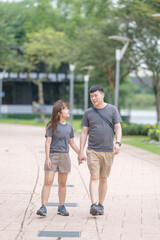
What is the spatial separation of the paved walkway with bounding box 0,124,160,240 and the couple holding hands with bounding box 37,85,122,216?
329mm

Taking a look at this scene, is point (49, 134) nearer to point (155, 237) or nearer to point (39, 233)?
point (39, 233)

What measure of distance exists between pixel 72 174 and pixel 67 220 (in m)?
5.18

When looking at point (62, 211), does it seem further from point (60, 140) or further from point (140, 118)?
point (140, 118)

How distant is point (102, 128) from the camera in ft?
24.3

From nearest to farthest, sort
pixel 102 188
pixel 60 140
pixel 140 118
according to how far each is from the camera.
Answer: pixel 60 140, pixel 102 188, pixel 140 118

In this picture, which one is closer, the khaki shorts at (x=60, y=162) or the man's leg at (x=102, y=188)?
the khaki shorts at (x=60, y=162)

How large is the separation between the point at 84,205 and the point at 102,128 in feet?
4.75

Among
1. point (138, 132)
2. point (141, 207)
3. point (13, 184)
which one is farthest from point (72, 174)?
point (138, 132)

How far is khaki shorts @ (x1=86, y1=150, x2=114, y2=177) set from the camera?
7.43 m

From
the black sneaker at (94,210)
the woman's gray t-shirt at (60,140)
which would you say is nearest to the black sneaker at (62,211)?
the black sneaker at (94,210)

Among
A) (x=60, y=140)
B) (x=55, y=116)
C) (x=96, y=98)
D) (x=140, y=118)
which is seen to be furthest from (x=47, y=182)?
(x=140, y=118)

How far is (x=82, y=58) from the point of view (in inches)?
1280

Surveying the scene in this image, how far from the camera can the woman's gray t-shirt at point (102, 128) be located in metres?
7.42

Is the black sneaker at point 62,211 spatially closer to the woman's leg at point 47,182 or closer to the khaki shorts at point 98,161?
the woman's leg at point 47,182
